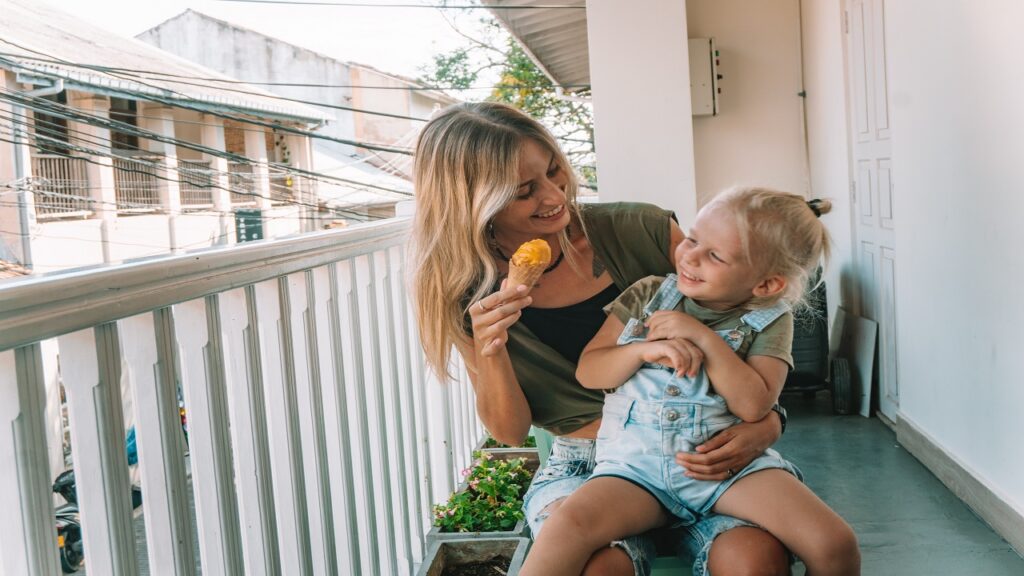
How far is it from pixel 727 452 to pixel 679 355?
0.18 meters

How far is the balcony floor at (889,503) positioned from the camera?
2834 millimetres

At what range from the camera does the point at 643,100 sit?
4.66m

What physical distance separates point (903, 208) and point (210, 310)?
310cm

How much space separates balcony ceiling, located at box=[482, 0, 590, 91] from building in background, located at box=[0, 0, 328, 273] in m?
4.11

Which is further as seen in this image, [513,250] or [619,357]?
[513,250]

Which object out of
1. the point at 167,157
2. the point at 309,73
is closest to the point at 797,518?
the point at 167,157

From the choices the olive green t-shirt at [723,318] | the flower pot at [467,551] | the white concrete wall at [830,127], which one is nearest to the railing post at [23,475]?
the olive green t-shirt at [723,318]

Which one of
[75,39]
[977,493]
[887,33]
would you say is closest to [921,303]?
[977,493]

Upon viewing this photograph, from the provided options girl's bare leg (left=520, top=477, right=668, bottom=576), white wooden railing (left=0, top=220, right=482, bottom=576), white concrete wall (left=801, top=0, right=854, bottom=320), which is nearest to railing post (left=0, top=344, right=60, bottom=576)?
white wooden railing (left=0, top=220, right=482, bottom=576)

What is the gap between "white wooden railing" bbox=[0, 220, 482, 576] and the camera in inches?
42.9

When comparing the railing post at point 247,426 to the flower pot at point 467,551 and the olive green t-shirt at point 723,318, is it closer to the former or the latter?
the olive green t-shirt at point 723,318

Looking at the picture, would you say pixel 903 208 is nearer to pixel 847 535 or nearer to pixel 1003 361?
pixel 1003 361

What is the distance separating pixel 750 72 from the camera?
5.81 m

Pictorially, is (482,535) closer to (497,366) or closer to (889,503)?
(497,366)
